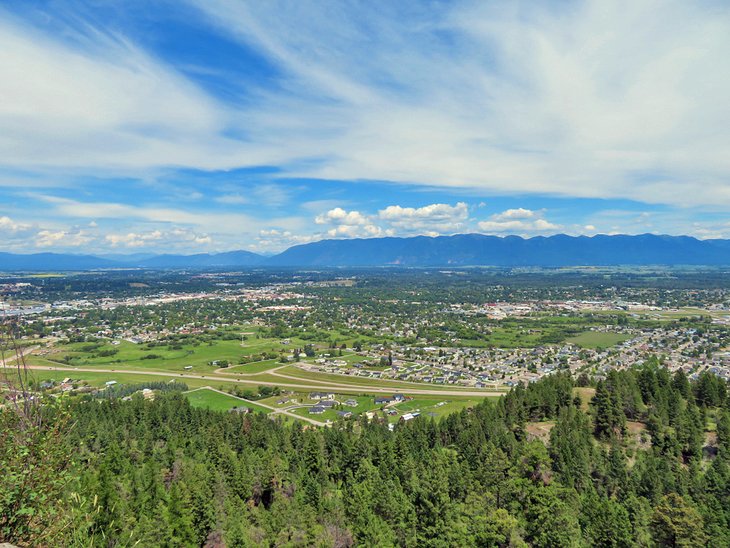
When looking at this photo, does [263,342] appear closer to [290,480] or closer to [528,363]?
[528,363]

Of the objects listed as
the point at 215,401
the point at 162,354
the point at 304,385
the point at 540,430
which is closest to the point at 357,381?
the point at 304,385

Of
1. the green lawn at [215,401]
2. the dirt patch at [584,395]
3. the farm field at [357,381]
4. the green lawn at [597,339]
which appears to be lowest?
the green lawn at [215,401]

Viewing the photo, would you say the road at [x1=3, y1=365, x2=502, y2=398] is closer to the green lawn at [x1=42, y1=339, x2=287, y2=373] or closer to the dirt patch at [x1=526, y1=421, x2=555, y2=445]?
the green lawn at [x1=42, y1=339, x2=287, y2=373]

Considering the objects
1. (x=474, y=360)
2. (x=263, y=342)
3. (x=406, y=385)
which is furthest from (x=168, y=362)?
(x=474, y=360)

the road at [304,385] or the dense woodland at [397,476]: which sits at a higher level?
the dense woodland at [397,476]

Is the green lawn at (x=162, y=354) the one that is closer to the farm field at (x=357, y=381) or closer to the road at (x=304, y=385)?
the road at (x=304, y=385)

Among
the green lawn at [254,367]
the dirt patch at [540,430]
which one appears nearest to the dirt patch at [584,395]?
the dirt patch at [540,430]
